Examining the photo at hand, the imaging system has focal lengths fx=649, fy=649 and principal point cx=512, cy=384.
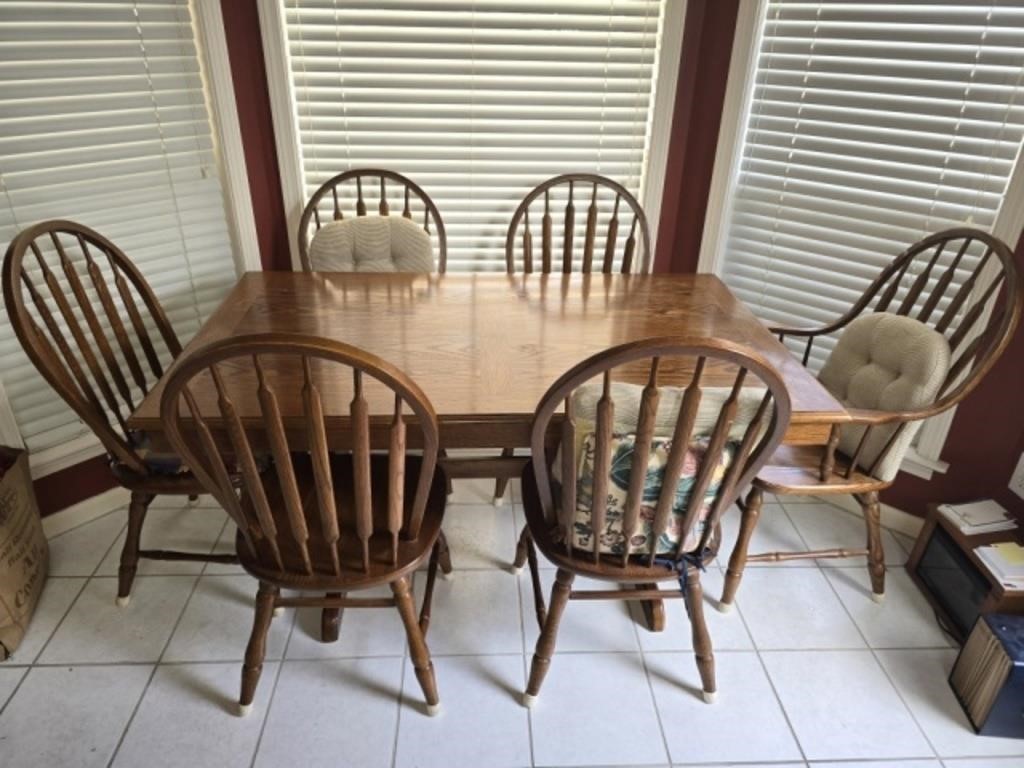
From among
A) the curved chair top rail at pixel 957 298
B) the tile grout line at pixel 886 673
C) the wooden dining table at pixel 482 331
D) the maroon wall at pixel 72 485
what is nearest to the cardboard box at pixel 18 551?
the maroon wall at pixel 72 485

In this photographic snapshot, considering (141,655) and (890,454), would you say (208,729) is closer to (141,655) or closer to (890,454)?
(141,655)

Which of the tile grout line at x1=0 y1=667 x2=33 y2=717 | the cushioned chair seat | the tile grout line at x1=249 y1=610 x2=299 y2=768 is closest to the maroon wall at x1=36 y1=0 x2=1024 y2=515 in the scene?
the tile grout line at x1=0 y1=667 x2=33 y2=717

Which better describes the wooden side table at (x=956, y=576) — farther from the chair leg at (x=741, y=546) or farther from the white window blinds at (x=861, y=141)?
the white window blinds at (x=861, y=141)

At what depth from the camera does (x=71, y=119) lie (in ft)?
5.88

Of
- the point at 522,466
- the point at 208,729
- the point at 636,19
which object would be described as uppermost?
the point at 636,19

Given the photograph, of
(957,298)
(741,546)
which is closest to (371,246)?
(741,546)

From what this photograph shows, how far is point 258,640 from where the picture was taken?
1.45m

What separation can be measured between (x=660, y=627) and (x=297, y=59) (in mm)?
2032

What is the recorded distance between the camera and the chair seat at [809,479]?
1.65 m

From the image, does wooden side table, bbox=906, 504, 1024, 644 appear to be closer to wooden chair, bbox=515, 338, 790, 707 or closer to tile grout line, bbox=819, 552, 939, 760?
tile grout line, bbox=819, 552, 939, 760

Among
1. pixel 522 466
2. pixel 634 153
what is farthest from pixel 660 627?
pixel 634 153

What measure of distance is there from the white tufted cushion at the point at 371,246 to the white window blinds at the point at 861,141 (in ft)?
3.65

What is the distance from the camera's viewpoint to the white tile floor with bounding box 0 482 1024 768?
57.0 inches

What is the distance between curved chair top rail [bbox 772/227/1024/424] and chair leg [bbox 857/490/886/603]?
32cm
